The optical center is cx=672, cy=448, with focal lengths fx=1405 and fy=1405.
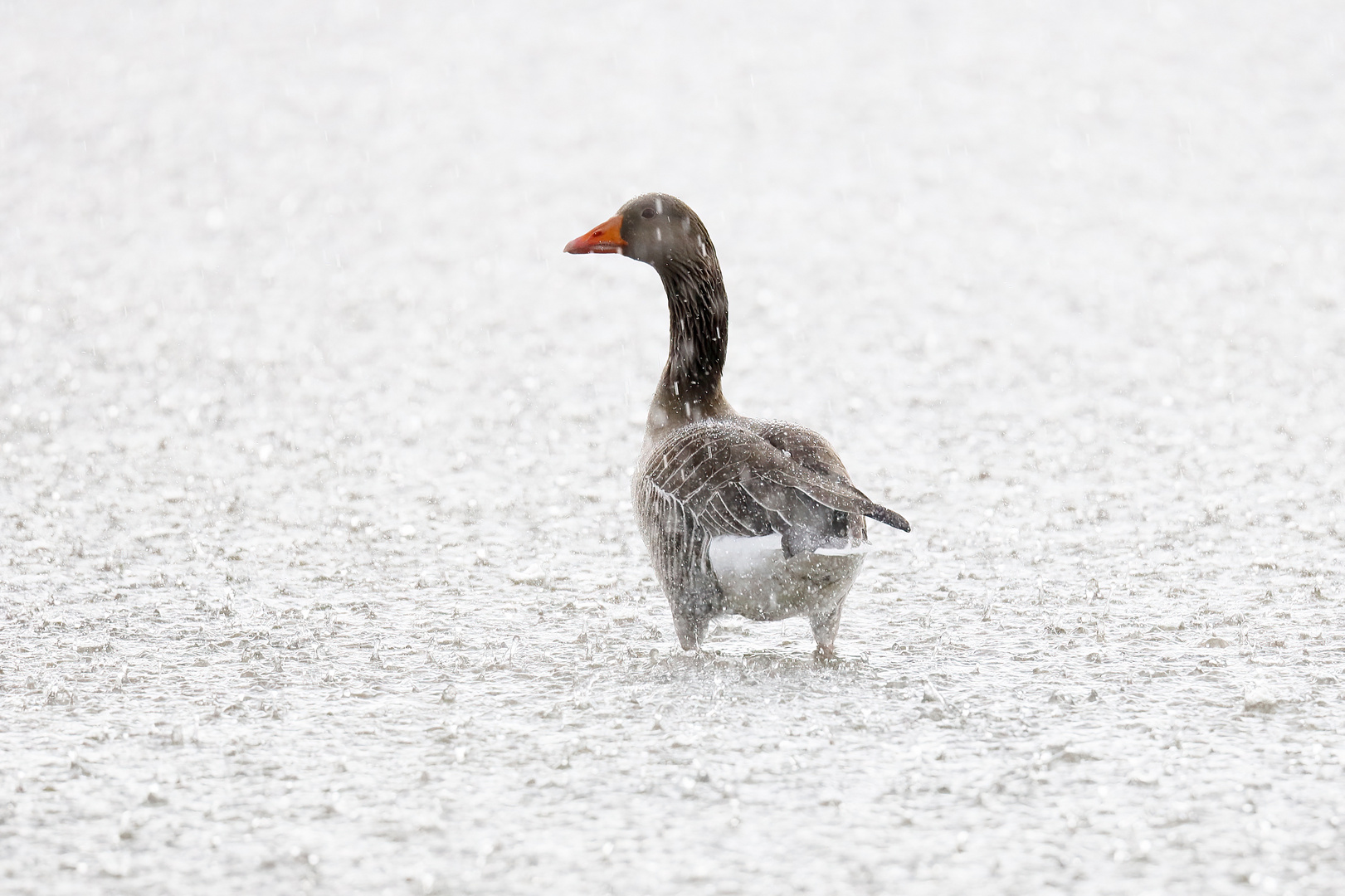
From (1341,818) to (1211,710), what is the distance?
61 cm

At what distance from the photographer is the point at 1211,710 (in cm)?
342

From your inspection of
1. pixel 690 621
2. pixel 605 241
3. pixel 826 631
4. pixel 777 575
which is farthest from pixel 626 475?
pixel 777 575

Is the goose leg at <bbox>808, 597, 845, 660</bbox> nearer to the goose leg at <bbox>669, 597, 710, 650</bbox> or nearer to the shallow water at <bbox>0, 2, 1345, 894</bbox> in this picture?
the shallow water at <bbox>0, 2, 1345, 894</bbox>

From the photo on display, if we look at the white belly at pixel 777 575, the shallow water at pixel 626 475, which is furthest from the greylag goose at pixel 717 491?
the shallow water at pixel 626 475

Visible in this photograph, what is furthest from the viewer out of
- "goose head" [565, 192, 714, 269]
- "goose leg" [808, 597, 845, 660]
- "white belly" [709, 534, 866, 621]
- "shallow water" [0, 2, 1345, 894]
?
"goose head" [565, 192, 714, 269]

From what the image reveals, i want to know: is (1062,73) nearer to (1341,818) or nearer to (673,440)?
(673,440)

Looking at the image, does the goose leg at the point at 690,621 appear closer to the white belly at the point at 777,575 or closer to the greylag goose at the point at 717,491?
the greylag goose at the point at 717,491

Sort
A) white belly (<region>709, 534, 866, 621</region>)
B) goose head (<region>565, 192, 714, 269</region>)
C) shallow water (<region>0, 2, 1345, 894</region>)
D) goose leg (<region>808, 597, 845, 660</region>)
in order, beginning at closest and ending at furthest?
shallow water (<region>0, 2, 1345, 894</region>) < white belly (<region>709, 534, 866, 621</region>) < goose leg (<region>808, 597, 845, 660</region>) < goose head (<region>565, 192, 714, 269</region>)

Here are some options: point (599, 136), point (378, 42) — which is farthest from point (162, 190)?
point (378, 42)

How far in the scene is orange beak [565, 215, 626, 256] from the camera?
4.34m

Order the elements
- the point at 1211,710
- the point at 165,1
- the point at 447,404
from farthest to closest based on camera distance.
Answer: the point at 165,1 < the point at 447,404 < the point at 1211,710

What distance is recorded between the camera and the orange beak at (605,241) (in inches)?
171

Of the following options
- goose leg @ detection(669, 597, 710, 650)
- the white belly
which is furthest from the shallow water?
the white belly

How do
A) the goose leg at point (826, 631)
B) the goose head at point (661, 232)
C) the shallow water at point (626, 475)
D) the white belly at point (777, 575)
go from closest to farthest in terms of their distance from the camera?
the shallow water at point (626, 475) < the white belly at point (777, 575) < the goose leg at point (826, 631) < the goose head at point (661, 232)
